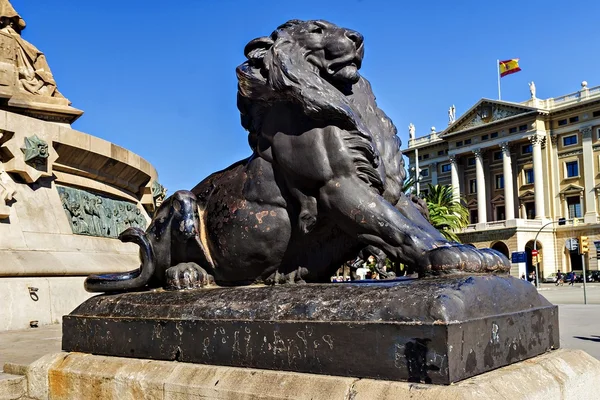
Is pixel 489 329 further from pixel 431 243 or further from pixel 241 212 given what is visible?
pixel 241 212

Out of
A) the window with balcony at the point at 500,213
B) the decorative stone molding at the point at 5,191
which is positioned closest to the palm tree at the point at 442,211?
the window with balcony at the point at 500,213

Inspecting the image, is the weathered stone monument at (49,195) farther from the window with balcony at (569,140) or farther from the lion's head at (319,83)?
the window with balcony at (569,140)

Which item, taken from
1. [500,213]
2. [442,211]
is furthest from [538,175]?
[442,211]

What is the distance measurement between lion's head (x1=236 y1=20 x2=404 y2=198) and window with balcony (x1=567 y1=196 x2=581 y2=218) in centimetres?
6853

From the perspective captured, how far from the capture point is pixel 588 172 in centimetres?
6450

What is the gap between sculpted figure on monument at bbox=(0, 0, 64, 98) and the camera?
1196cm

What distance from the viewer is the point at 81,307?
3.23m

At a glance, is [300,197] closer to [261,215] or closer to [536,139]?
[261,215]

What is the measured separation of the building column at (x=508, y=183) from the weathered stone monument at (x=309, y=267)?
7147cm

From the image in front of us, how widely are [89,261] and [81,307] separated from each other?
6.32 meters

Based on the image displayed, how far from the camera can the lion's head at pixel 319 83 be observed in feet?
8.98

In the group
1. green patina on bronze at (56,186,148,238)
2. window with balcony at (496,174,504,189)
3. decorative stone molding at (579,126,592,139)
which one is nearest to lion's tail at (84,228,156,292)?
green patina on bronze at (56,186,148,238)

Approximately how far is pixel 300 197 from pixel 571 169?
7021cm

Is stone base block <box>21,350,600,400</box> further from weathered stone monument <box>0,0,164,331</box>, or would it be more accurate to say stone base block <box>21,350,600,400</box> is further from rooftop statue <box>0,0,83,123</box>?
rooftop statue <box>0,0,83,123</box>
